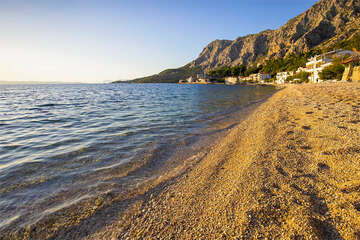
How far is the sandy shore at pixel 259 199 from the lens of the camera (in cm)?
270

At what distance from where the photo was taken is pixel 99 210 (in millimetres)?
3746

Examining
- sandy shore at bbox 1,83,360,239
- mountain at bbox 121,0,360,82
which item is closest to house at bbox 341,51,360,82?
sandy shore at bbox 1,83,360,239

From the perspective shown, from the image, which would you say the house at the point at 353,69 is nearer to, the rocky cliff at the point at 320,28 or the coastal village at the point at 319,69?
the coastal village at the point at 319,69

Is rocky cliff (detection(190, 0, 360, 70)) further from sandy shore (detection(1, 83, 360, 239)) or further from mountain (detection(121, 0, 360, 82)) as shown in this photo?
sandy shore (detection(1, 83, 360, 239))

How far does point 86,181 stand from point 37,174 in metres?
1.87

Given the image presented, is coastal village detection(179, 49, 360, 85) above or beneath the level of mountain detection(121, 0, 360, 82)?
beneath

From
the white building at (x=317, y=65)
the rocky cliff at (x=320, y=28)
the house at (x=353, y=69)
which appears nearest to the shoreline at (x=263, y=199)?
the house at (x=353, y=69)

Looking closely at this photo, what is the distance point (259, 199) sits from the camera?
3396 millimetres

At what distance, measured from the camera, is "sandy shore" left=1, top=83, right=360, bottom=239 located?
270 centimetres

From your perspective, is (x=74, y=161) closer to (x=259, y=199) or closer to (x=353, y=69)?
(x=259, y=199)

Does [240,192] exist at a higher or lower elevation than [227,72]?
lower

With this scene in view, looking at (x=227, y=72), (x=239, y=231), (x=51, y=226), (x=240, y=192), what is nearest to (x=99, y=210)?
(x=51, y=226)

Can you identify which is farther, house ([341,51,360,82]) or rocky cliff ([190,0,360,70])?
rocky cliff ([190,0,360,70])

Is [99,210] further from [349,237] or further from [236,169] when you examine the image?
[349,237]
